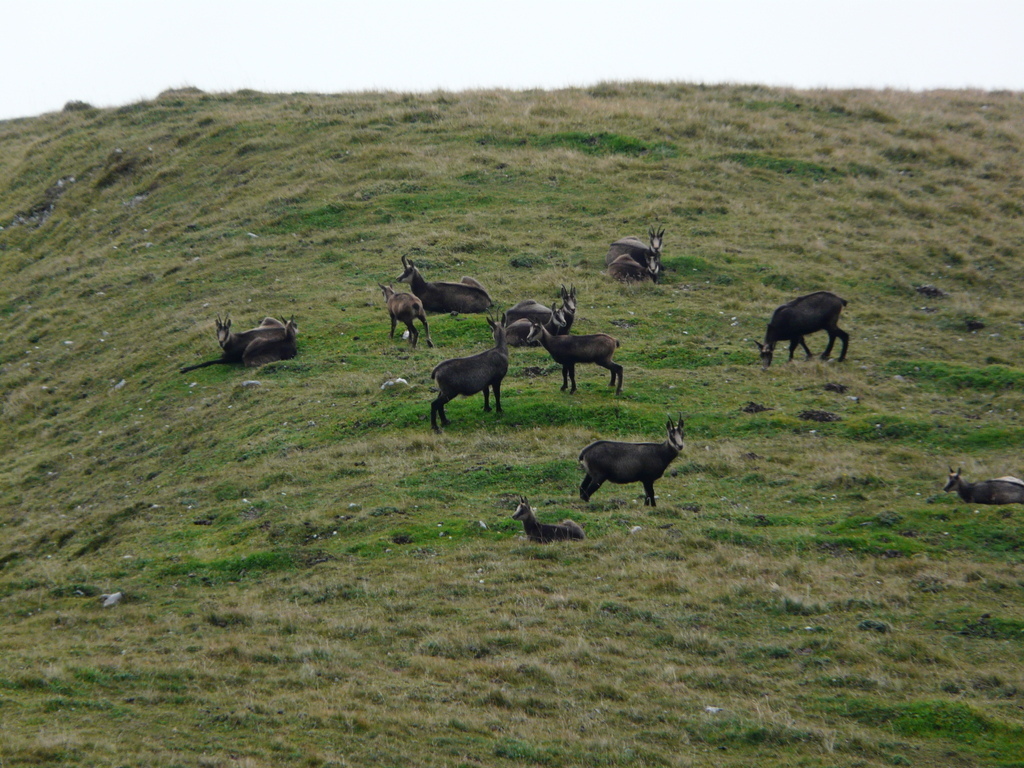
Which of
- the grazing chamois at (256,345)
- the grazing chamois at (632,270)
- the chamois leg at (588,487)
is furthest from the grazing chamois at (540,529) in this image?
the grazing chamois at (632,270)

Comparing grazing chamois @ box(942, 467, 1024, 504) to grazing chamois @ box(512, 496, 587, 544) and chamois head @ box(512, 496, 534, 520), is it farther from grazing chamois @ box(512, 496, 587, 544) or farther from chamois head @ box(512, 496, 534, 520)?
chamois head @ box(512, 496, 534, 520)

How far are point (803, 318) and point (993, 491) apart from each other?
7748 millimetres

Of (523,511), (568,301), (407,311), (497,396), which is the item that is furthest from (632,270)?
(523,511)

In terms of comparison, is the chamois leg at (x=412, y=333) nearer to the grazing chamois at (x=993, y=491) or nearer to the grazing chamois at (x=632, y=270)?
the grazing chamois at (x=632, y=270)

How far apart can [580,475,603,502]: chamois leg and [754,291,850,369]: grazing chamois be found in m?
8.02

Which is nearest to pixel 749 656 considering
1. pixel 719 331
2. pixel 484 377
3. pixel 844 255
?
pixel 484 377

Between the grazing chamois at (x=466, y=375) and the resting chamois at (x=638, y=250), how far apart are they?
10.0 metres

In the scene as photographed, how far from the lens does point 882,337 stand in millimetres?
24156

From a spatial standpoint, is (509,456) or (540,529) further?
(509,456)

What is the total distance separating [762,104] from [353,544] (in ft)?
115

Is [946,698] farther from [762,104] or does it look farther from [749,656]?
[762,104]

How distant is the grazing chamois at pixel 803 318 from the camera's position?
21812mm

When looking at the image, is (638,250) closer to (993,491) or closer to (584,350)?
(584,350)

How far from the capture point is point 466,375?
1812 centimetres
